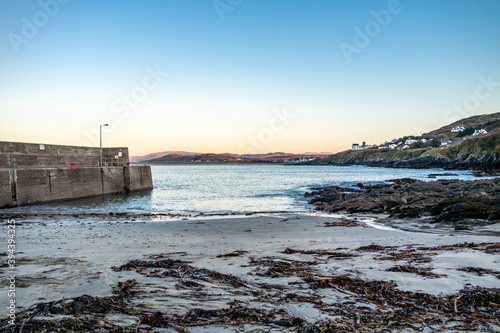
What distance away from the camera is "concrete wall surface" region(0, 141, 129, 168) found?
20.1 m

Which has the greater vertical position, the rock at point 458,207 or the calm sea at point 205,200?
the rock at point 458,207

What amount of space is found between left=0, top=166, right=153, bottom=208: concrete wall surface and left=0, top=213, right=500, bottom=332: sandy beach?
42.1 feet

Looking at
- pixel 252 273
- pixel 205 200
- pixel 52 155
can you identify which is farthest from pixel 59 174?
pixel 252 273

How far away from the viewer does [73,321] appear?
2645 millimetres

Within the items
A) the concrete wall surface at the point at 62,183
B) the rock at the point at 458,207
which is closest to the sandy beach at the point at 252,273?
the rock at the point at 458,207

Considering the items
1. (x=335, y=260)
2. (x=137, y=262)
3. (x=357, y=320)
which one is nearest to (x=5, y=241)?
(x=137, y=262)

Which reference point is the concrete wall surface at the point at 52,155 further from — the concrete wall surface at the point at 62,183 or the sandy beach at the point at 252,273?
the sandy beach at the point at 252,273

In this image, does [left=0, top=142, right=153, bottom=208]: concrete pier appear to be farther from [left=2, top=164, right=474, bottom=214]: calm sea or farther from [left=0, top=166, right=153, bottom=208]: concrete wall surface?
[left=2, top=164, right=474, bottom=214]: calm sea

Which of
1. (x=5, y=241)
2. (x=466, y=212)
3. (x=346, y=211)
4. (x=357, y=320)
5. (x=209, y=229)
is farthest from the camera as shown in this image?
(x=346, y=211)

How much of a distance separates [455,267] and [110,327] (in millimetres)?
4608

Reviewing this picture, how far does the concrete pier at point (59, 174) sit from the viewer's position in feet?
58.9

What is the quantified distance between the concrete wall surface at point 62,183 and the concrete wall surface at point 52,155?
1713 mm

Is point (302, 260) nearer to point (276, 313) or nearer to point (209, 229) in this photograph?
point (276, 313)

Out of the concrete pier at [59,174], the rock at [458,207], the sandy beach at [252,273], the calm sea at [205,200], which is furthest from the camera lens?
the concrete pier at [59,174]
